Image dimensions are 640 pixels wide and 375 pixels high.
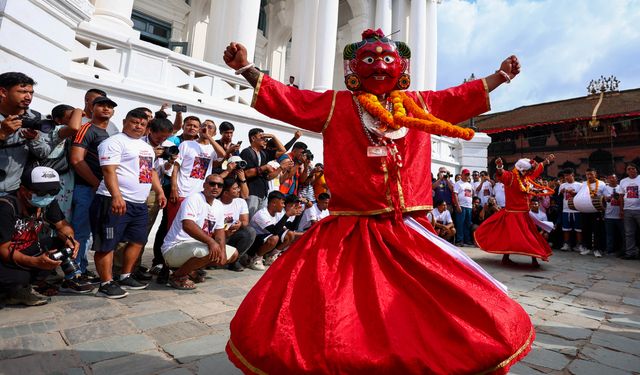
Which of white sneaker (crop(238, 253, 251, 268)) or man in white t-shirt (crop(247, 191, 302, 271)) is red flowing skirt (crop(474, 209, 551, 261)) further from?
white sneaker (crop(238, 253, 251, 268))

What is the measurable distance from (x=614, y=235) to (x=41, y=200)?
11.8 meters

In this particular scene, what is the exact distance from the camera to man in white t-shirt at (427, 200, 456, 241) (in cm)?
859

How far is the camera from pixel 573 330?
3.21 meters

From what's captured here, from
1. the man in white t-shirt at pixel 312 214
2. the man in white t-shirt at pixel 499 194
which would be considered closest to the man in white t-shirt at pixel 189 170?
the man in white t-shirt at pixel 312 214

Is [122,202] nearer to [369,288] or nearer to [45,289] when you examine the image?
[45,289]

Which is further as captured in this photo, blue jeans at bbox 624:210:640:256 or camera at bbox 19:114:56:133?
blue jeans at bbox 624:210:640:256

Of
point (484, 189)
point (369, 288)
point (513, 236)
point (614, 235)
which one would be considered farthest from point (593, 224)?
point (369, 288)

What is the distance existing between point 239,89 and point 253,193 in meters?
4.71

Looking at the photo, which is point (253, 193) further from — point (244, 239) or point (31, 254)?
point (31, 254)

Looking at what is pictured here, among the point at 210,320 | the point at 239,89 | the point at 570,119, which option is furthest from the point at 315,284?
the point at 570,119

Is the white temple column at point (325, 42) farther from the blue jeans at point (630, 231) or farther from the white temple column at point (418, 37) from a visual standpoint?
the blue jeans at point (630, 231)

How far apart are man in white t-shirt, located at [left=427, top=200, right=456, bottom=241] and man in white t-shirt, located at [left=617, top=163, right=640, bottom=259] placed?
13.3ft

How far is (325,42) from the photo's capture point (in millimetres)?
12438

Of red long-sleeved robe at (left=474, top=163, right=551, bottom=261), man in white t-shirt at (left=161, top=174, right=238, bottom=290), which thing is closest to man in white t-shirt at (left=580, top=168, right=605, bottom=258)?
red long-sleeved robe at (left=474, top=163, right=551, bottom=261)
